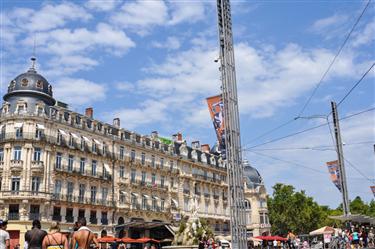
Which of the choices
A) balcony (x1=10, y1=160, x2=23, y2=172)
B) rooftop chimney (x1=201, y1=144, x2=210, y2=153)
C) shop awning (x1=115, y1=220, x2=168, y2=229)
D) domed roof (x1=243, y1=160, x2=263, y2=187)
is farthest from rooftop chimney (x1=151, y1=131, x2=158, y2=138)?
balcony (x1=10, y1=160, x2=23, y2=172)

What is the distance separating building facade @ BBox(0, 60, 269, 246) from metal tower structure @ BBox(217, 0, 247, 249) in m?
19.9

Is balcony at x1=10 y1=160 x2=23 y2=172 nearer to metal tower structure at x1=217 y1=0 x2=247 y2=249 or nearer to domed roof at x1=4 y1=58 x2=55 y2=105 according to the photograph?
domed roof at x1=4 y1=58 x2=55 y2=105

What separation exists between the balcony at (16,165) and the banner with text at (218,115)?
26011 millimetres

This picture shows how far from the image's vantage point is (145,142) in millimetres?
56750

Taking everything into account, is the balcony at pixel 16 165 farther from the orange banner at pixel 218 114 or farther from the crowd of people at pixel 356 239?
the crowd of people at pixel 356 239

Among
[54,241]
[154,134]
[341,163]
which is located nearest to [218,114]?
[341,163]

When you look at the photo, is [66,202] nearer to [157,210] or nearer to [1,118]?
[1,118]

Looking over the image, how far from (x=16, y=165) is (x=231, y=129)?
2894 cm

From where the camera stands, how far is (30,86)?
44.9 metres

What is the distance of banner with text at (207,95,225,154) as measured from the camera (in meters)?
20.6

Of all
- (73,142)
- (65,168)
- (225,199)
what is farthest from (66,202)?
(225,199)

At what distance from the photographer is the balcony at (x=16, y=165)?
41250mm

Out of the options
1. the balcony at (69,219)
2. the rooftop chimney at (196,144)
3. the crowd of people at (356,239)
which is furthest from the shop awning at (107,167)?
the crowd of people at (356,239)

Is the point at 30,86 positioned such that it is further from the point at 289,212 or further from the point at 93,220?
the point at 289,212
